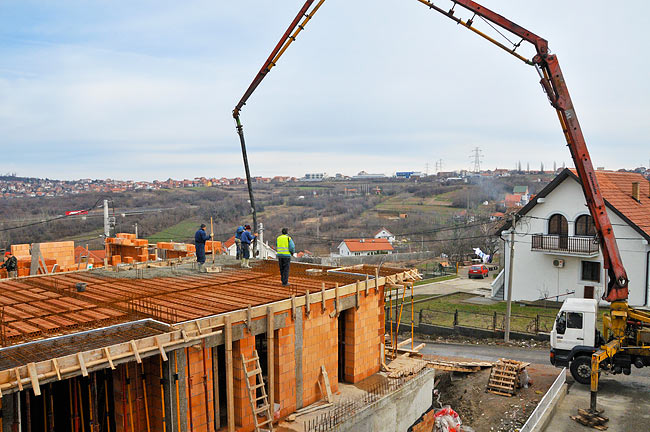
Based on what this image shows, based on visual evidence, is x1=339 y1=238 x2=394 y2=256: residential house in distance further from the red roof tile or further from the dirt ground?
the dirt ground

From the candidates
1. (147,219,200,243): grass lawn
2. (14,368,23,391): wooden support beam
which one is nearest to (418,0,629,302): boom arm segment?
(14,368,23,391): wooden support beam

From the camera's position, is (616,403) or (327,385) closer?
(327,385)

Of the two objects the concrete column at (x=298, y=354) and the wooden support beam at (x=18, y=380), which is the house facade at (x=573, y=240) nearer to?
the concrete column at (x=298, y=354)

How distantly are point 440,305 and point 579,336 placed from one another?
14.0m

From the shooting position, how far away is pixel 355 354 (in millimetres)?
14023

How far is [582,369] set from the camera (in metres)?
17.7

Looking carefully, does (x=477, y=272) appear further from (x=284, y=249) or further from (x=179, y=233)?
(x=179, y=233)

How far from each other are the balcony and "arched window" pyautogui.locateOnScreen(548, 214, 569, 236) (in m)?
0.62

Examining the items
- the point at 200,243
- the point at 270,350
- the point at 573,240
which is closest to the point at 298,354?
the point at 270,350

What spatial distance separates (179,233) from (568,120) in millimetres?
52690

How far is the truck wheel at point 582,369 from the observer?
57.9 feet

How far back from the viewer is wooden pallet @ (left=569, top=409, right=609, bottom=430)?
1464 cm

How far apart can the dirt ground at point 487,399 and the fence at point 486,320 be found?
4.79 m

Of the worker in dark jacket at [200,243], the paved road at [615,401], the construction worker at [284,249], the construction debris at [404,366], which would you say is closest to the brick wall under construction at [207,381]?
the construction debris at [404,366]
